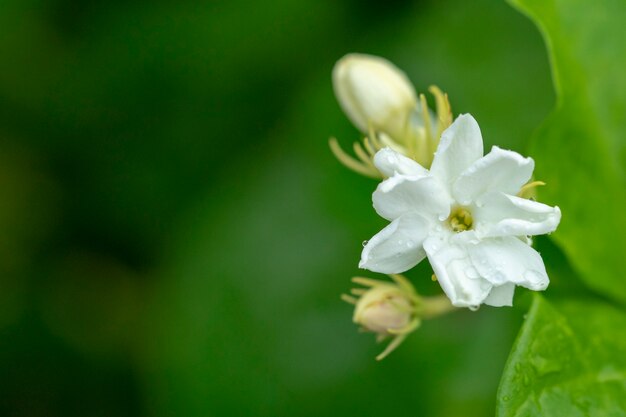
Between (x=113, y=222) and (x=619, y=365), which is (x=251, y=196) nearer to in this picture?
(x=113, y=222)

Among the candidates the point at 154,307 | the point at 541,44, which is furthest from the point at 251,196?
the point at 541,44

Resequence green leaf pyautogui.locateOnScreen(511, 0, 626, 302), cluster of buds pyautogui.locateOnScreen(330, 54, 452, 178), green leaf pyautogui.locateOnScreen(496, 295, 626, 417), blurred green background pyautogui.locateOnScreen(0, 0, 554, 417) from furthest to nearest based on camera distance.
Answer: blurred green background pyautogui.locateOnScreen(0, 0, 554, 417) → cluster of buds pyautogui.locateOnScreen(330, 54, 452, 178) → green leaf pyautogui.locateOnScreen(511, 0, 626, 302) → green leaf pyautogui.locateOnScreen(496, 295, 626, 417)

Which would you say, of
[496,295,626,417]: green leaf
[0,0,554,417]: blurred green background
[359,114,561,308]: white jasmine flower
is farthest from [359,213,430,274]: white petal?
[0,0,554,417]: blurred green background

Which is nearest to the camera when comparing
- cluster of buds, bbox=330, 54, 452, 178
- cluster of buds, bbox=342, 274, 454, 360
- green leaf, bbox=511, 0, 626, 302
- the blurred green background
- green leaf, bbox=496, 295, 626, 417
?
green leaf, bbox=496, 295, 626, 417

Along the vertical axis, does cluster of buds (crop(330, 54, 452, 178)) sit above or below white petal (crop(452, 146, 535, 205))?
below

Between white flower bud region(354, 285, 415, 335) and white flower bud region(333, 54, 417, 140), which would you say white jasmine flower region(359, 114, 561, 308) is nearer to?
white flower bud region(354, 285, 415, 335)
